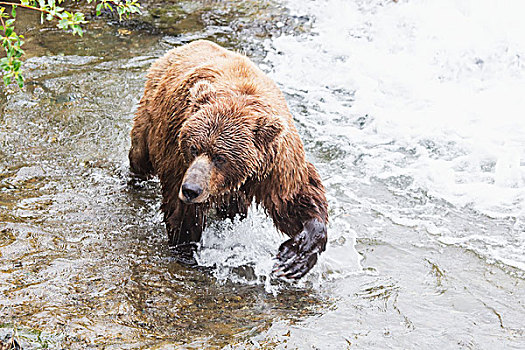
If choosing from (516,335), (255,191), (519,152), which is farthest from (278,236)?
(519,152)

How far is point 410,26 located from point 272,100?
8.60 m

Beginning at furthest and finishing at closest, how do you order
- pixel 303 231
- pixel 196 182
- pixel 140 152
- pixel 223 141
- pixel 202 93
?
pixel 140 152
pixel 303 231
pixel 202 93
pixel 223 141
pixel 196 182

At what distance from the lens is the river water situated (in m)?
4.33

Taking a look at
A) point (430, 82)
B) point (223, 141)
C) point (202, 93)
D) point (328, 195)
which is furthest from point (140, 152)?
point (430, 82)

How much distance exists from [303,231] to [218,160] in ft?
3.89

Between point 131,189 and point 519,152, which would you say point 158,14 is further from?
point 519,152

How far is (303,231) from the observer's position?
5246 mm

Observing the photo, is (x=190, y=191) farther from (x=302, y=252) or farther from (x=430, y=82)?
(x=430, y=82)

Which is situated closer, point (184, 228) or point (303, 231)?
point (303, 231)

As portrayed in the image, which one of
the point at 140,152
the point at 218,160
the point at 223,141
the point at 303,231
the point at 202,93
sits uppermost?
the point at 202,93

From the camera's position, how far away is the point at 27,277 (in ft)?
14.3

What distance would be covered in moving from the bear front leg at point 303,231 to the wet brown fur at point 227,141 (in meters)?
0.01

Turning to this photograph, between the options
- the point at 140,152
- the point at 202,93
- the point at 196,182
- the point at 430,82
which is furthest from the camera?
the point at 430,82

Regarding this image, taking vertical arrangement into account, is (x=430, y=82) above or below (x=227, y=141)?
below
